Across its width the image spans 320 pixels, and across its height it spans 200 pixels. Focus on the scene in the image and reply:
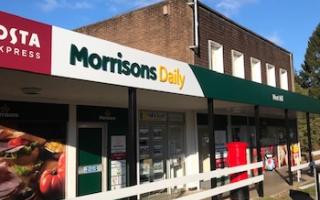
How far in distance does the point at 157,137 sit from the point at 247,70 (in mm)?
7793

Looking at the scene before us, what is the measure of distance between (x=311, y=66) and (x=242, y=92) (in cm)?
5634

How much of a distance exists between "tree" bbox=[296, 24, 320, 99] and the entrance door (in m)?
56.6

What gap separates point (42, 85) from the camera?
8.38 metres

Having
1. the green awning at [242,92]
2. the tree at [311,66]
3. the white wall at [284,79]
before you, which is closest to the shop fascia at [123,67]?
the green awning at [242,92]

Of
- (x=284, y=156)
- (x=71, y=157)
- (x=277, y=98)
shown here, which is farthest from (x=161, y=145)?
(x=284, y=156)

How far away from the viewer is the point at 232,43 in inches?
767

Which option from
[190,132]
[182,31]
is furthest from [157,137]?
[182,31]

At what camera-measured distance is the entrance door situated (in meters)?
11.6

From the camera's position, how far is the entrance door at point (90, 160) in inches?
457

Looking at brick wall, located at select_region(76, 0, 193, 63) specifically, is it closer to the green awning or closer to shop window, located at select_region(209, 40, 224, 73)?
shop window, located at select_region(209, 40, 224, 73)

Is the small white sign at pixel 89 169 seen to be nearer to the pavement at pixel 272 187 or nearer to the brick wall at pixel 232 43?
the pavement at pixel 272 187

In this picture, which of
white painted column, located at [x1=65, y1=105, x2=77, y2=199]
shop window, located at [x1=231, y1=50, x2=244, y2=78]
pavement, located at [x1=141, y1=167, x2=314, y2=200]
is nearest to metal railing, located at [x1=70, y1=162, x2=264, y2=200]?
pavement, located at [x1=141, y1=167, x2=314, y2=200]

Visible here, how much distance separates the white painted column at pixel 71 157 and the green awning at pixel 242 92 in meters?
3.30

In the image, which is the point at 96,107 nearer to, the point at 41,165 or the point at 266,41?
the point at 41,165
